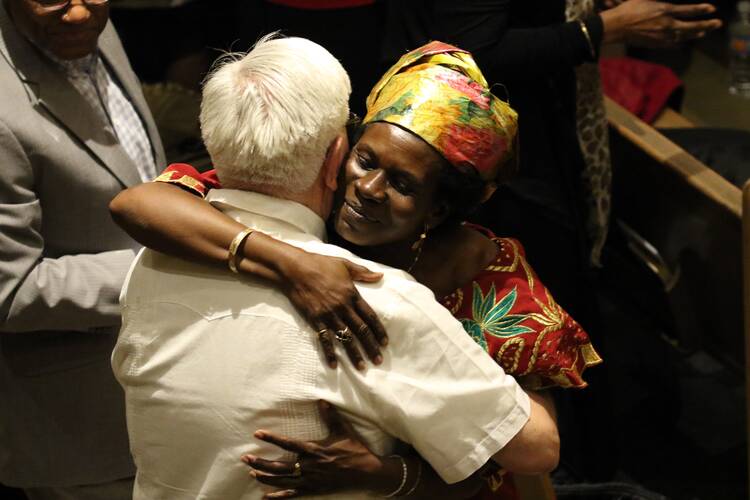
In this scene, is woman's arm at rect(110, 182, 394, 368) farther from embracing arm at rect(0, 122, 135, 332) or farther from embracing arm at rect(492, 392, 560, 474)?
Result: embracing arm at rect(0, 122, 135, 332)

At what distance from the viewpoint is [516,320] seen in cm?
166

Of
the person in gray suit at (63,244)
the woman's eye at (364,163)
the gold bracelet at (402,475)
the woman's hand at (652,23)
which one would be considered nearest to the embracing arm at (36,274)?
the person in gray suit at (63,244)

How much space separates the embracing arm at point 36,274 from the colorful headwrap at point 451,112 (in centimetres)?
72

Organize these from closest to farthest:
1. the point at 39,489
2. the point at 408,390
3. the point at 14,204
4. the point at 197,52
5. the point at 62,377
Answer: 1. the point at 408,390
2. the point at 14,204
3. the point at 62,377
4. the point at 39,489
5. the point at 197,52

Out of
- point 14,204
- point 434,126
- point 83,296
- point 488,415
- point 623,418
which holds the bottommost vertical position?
point 623,418

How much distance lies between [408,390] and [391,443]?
6.9 inches

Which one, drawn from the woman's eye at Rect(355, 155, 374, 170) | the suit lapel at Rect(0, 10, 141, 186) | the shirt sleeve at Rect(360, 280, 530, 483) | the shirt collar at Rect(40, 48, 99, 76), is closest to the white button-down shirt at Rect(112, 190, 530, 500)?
the shirt sleeve at Rect(360, 280, 530, 483)

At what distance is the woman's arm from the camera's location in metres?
1.44

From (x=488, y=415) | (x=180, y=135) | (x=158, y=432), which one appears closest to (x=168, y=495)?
(x=158, y=432)

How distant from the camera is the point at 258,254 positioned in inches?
58.5

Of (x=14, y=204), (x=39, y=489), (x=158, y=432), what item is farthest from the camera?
(x=39, y=489)

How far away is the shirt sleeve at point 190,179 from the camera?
1669 millimetres

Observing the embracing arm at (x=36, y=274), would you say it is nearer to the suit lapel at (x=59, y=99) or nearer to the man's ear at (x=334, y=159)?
the suit lapel at (x=59, y=99)

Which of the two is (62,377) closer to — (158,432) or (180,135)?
(158,432)
